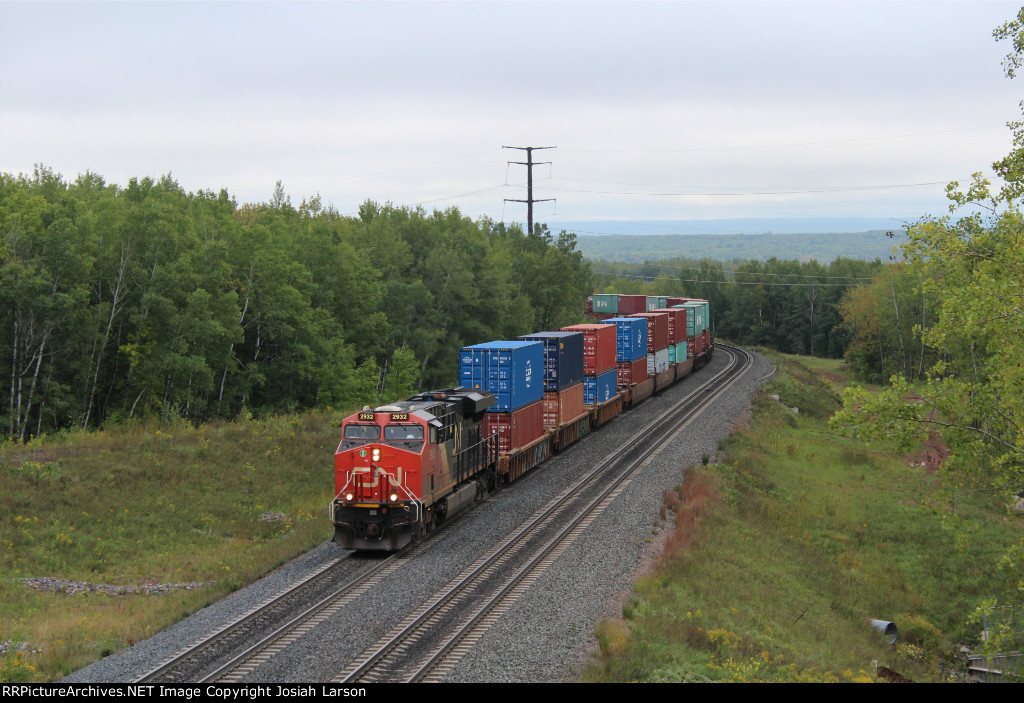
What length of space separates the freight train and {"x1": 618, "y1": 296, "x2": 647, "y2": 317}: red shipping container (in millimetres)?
29026

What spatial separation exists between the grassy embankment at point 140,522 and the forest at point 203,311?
17.5 feet

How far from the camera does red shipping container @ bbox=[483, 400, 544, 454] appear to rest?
29667mm

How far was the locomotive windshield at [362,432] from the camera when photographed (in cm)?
2238

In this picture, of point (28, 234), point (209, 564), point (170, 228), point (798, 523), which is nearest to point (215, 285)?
point (170, 228)

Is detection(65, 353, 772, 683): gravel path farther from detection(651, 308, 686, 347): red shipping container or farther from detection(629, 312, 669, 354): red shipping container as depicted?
detection(651, 308, 686, 347): red shipping container

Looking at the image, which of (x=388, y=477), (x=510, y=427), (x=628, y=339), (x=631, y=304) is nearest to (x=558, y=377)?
(x=510, y=427)

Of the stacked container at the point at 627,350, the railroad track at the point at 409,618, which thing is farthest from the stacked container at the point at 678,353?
the railroad track at the point at 409,618

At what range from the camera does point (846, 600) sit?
2483cm

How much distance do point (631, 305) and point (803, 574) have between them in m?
58.4

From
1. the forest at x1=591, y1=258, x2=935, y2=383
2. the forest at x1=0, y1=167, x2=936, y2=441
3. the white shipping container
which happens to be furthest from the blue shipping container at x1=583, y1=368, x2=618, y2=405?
the forest at x1=591, y1=258, x2=935, y2=383

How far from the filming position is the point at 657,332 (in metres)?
54.5

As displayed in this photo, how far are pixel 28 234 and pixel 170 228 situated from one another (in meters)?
6.74

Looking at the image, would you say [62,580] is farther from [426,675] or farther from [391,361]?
[391,361]

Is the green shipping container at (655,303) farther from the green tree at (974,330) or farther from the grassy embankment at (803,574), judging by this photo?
the green tree at (974,330)
